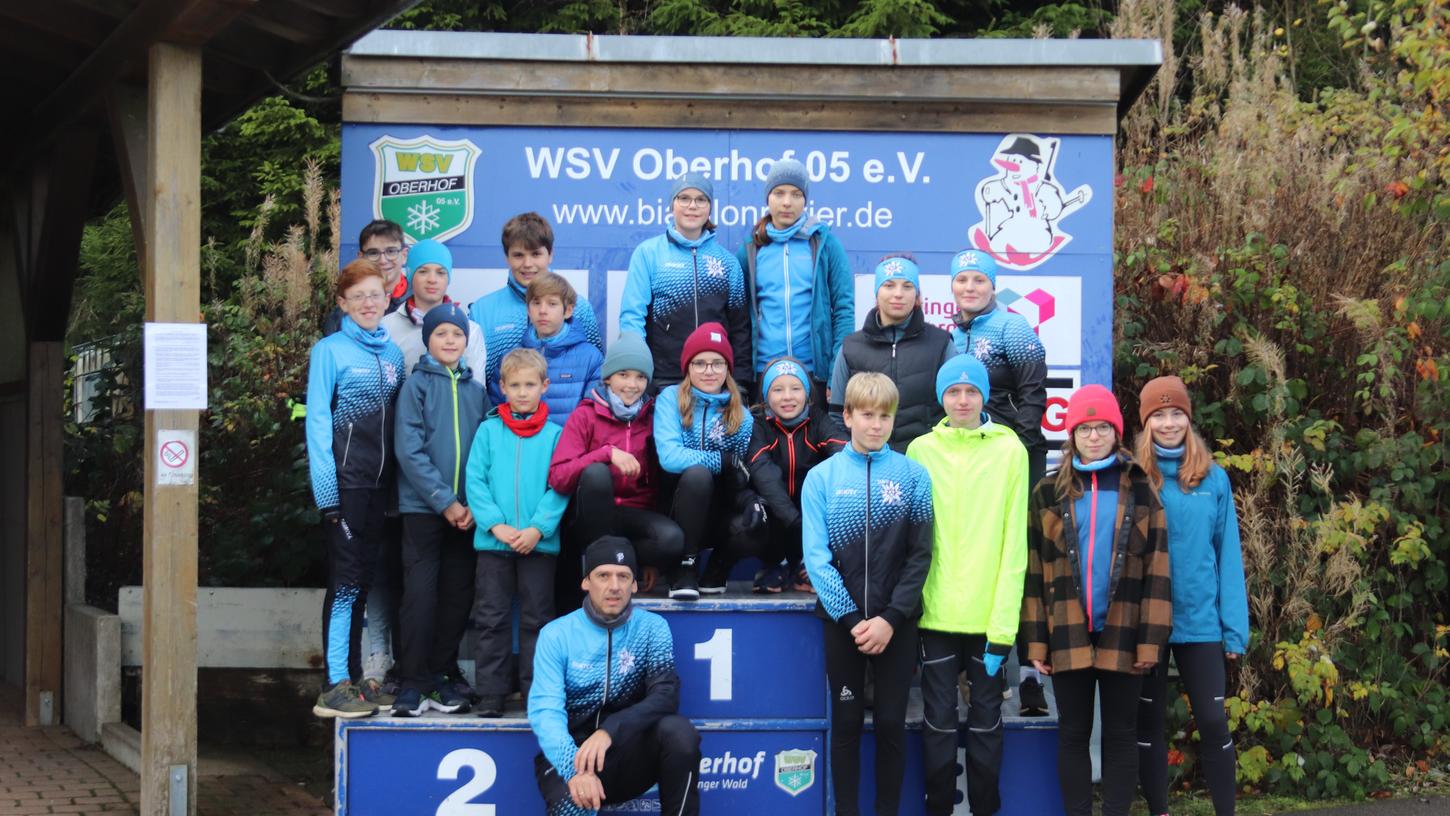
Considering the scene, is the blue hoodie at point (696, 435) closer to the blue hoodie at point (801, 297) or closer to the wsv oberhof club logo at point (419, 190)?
the blue hoodie at point (801, 297)

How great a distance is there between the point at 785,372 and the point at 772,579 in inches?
35.0

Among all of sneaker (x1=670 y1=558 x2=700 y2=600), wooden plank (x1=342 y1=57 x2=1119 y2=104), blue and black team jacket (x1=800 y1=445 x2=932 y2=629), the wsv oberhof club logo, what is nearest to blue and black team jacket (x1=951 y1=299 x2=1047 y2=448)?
blue and black team jacket (x1=800 y1=445 x2=932 y2=629)

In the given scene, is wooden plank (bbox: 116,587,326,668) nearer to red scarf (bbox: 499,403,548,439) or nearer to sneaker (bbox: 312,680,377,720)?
sneaker (bbox: 312,680,377,720)

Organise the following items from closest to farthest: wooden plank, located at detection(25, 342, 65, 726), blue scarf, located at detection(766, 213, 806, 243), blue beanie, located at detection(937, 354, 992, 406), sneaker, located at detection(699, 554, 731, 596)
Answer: blue beanie, located at detection(937, 354, 992, 406) < sneaker, located at detection(699, 554, 731, 596) < blue scarf, located at detection(766, 213, 806, 243) < wooden plank, located at detection(25, 342, 65, 726)

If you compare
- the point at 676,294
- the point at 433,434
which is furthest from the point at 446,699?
the point at 676,294

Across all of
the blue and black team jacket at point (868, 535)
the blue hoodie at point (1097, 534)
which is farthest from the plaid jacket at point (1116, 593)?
the blue and black team jacket at point (868, 535)

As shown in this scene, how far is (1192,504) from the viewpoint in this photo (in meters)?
5.76

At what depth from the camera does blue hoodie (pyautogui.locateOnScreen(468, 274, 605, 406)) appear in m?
6.78

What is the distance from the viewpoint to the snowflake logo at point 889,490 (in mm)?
5746

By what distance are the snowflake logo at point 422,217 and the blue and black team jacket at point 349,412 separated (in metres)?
1.30

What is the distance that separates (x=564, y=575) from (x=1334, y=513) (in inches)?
156

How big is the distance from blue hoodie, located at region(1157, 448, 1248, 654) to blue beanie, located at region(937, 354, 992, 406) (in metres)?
0.76

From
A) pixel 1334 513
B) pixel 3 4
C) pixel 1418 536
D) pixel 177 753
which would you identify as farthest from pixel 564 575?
pixel 1418 536

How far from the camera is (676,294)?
6805mm
